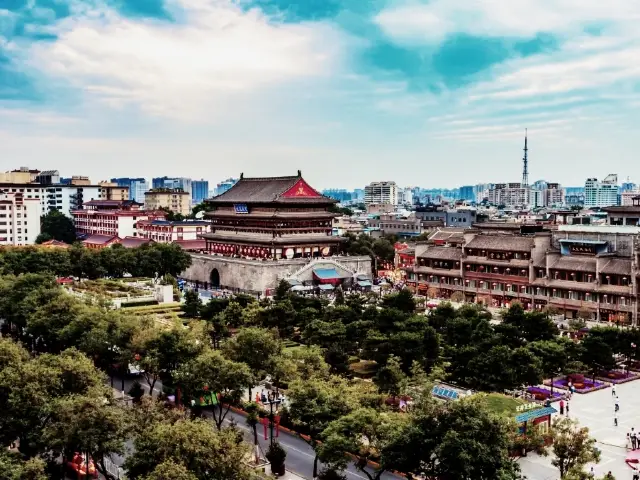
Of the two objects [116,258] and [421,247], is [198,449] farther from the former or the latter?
[116,258]

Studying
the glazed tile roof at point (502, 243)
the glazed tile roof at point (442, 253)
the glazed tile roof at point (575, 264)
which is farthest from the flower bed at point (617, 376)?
the glazed tile roof at point (442, 253)

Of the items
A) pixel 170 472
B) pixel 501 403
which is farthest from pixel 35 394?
pixel 501 403

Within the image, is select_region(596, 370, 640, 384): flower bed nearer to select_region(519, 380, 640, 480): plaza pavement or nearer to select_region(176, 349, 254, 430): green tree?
select_region(519, 380, 640, 480): plaza pavement

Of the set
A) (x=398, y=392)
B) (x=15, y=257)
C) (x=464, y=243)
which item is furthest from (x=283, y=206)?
(x=398, y=392)

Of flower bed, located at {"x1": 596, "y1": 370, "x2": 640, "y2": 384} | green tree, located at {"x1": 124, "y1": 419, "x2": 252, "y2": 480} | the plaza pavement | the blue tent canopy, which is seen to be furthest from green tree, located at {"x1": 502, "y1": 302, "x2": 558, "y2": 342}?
green tree, located at {"x1": 124, "y1": 419, "x2": 252, "y2": 480}

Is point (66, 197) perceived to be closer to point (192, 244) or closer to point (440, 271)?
point (192, 244)

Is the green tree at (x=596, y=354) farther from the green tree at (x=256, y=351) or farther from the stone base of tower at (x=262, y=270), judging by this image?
the stone base of tower at (x=262, y=270)

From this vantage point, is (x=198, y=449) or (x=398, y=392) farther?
(x=398, y=392)

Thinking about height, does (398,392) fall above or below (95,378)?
below
